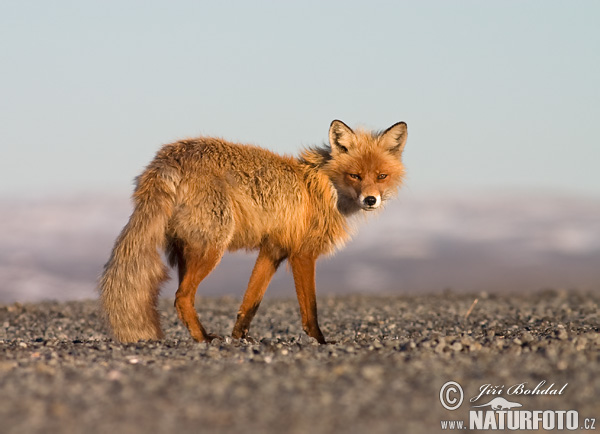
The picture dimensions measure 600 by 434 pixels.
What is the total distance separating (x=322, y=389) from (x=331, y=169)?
474 cm

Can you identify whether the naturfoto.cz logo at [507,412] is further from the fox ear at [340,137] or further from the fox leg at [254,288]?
the fox ear at [340,137]

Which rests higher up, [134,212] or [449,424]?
[134,212]

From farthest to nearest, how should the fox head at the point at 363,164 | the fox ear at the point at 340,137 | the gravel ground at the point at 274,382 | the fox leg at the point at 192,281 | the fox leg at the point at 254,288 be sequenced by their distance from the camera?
the fox ear at the point at 340,137 → the fox head at the point at 363,164 → the fox leg at the point at 254,288 → the fox leg at the point at 192,281 → the gravel ground at the point at 274,382

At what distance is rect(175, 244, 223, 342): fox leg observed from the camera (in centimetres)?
811

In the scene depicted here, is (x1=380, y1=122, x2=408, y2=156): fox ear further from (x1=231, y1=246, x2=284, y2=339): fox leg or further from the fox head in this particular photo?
(x1=231, y1=246, x2=284, y2=339): fox leg

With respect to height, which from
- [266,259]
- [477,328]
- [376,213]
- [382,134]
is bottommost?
[477,328]

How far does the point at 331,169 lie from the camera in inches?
366

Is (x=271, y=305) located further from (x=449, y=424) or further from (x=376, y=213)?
(x=449, y=424)

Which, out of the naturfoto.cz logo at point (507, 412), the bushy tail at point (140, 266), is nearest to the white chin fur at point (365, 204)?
the bushy tail at point (140, 266)

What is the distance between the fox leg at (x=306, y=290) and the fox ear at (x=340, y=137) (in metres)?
1.49

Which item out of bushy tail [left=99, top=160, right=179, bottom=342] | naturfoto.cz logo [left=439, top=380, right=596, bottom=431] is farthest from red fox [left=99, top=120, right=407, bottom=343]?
naturfoto.cz logo [left=439, top=380, right=596, bottom=431]

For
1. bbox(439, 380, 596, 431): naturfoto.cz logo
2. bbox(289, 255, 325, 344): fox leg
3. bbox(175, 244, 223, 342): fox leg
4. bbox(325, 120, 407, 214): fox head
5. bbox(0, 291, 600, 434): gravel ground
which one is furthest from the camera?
bbox(325, 120, 407, 214): fox head

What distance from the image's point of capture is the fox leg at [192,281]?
811 centimetres

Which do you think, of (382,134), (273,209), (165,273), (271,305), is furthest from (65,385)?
(271,305)
